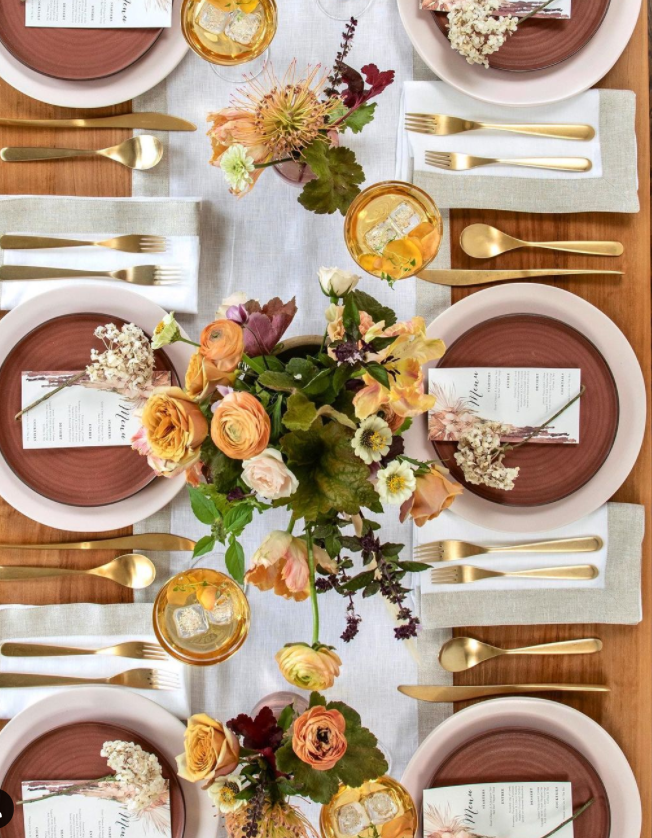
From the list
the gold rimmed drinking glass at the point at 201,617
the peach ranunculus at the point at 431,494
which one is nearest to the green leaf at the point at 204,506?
the gold rimmed drinking glass at the point at 201,617

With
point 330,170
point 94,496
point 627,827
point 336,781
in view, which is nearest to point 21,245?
point 94,496

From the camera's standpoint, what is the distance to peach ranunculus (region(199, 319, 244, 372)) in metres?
0.62

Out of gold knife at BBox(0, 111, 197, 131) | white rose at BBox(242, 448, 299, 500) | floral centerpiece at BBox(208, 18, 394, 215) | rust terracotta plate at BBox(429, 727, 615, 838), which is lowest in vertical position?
rust terracotta plate at BBox(429, 727, 615, 838)

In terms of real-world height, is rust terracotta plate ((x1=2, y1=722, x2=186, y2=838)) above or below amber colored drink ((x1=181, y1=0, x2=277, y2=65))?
below

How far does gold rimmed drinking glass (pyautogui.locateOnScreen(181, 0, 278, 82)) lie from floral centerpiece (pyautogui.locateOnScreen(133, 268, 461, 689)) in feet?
1.44

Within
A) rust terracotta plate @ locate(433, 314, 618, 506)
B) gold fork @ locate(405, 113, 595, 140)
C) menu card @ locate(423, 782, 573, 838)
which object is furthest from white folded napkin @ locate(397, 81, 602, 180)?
menu card @ locate(423, 782, 573, 838)

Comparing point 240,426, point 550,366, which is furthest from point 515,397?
point 240,426

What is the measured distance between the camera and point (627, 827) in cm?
101

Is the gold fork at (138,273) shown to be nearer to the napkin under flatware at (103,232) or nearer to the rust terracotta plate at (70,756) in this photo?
the napkin under flatware at (103,232)

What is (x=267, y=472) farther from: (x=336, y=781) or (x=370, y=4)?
(x=370, y=4)

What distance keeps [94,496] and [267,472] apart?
49 cm

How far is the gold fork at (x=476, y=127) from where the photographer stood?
1.02 metres

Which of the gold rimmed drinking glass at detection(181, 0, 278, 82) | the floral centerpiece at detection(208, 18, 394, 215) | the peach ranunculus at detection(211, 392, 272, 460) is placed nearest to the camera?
the peach ranunculus at detection(211, 392, 272, 460)

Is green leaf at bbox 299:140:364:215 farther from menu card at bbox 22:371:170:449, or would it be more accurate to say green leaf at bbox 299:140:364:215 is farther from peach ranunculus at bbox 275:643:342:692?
peach ranunculus at bbox 275:643:342:692
